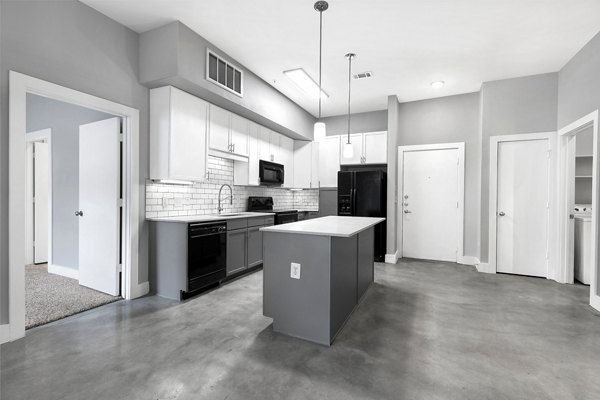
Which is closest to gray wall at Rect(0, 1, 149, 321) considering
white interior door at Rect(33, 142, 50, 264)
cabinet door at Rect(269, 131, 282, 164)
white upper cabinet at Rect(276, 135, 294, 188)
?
cabinet door at Rect(269, 131, 282, 164)

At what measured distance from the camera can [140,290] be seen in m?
3.33

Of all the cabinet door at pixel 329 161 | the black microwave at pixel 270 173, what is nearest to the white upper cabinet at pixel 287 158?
the black microwave at pixel 270 173

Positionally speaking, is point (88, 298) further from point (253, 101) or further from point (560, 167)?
point (560, 167)

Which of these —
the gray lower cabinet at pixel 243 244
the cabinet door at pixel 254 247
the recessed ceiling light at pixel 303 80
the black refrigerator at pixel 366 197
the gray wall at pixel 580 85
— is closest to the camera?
the gray wall at pixel 580 85

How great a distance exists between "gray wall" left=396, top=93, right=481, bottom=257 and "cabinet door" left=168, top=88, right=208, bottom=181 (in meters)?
3.92

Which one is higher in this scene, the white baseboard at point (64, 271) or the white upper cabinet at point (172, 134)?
the white upper cabinet at point (172, 134)

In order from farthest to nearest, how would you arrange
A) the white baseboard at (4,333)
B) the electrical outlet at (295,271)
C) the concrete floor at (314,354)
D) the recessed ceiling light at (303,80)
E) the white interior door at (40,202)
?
the white interior door at (40,202), the recessed ceiling light at (303,80), the electrical outlet at (295,271), the white baseboard at (4,333), the concrete floor at (314,354)

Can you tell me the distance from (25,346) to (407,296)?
12.0 ft

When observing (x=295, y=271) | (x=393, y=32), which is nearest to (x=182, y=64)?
(x=393, y=32)

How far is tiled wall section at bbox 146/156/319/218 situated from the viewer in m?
3.52

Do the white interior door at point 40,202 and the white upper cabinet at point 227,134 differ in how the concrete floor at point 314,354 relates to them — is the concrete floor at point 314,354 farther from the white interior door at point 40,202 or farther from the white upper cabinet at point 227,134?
the white interior door at point 40,202

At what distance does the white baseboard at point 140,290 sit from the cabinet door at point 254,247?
1.38 metres

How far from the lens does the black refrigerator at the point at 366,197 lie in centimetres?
525

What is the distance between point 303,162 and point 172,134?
130 inches
